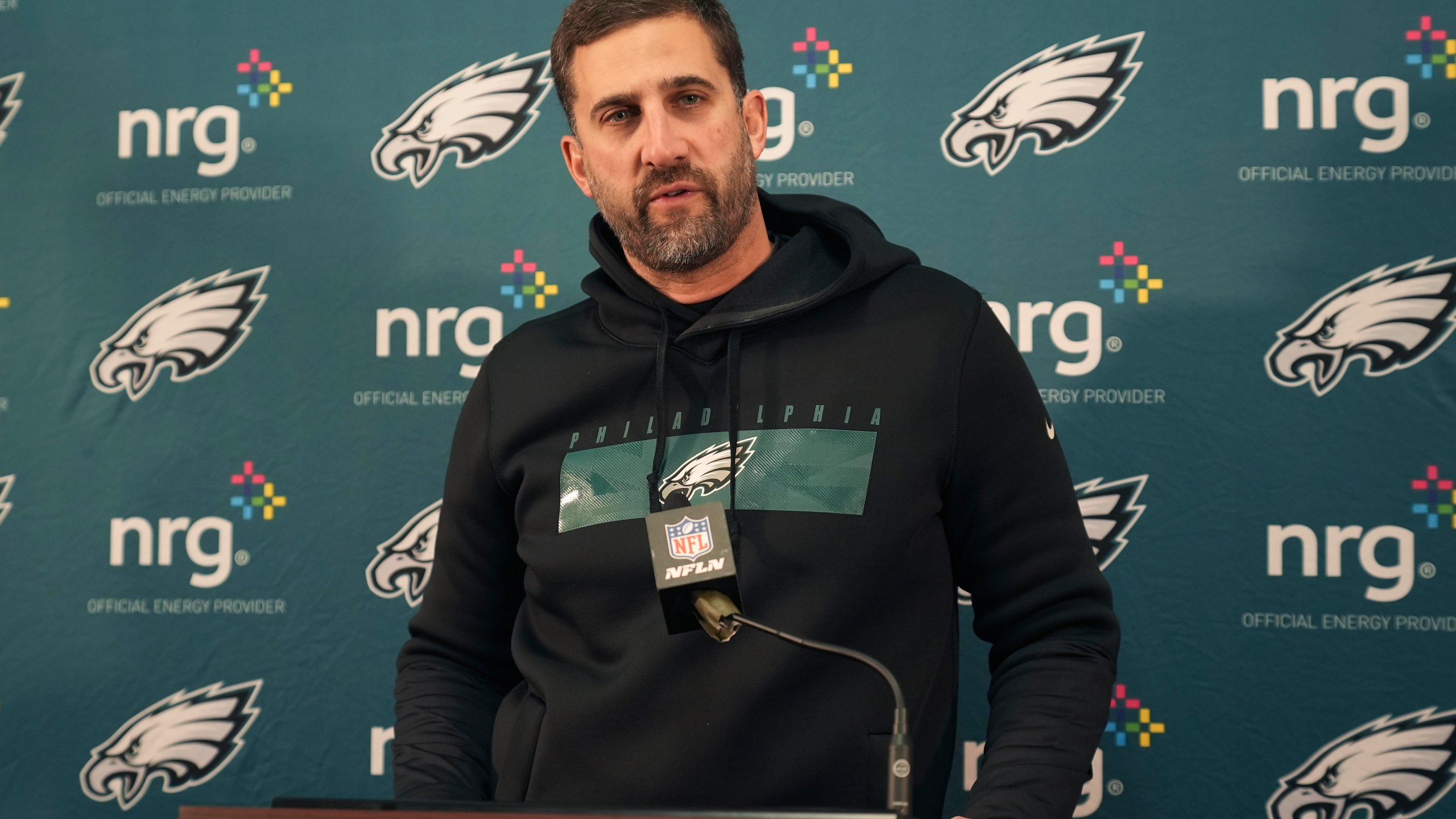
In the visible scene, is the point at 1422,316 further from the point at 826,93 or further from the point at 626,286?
the point at 626,286

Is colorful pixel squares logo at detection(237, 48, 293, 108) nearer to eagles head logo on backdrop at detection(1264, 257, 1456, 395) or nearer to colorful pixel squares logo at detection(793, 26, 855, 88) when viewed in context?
colorful pixel squares logo at detection(793, 26, 855, 88)

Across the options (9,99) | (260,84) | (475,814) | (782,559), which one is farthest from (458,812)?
(9,99)

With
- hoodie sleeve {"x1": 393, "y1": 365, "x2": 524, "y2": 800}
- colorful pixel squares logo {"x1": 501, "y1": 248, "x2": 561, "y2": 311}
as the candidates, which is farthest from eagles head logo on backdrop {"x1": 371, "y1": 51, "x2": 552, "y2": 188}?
hoodie sleeve {"x1": 393, "y1": 365, "x2": 524, "y2": 800}

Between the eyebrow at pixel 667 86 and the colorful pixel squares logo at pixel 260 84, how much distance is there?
96cm

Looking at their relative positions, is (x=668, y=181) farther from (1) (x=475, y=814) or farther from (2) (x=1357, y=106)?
(2) (x=1357, y=106)

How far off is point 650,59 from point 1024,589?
72 centimetres

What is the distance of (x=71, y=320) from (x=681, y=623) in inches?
64.9

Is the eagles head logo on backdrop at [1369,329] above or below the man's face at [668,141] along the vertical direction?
below

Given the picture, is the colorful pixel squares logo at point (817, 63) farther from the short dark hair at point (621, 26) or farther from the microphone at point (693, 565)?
the microphone at point (693, 565)

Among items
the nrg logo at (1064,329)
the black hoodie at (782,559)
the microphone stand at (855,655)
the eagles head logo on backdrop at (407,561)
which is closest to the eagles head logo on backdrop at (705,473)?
the black hoodie at (782,559)

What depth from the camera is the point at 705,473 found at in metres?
1.22

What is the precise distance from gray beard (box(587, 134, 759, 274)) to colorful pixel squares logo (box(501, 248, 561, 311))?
59cm

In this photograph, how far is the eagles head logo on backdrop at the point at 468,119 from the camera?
1.93 m

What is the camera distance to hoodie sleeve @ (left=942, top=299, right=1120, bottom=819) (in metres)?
1.08
